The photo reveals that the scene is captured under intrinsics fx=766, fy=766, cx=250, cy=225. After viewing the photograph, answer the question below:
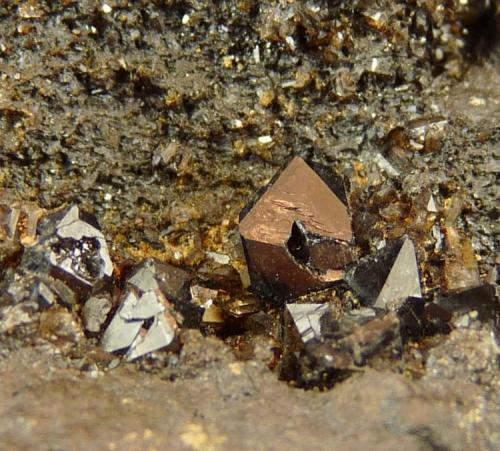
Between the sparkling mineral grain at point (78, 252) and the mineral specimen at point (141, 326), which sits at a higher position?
the sparkling mineral grain at point (78, 252)

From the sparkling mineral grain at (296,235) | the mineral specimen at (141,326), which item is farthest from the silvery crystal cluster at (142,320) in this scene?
the sparkling mineral grain at (296,235)

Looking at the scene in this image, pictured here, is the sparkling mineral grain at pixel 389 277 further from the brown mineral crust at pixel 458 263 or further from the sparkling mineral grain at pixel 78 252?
the sparkling mineral grain at pixel 78 252

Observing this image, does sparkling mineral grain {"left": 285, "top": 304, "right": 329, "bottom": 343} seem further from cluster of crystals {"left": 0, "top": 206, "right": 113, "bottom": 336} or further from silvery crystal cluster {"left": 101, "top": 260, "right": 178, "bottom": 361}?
cluster of crystals {"left": 0, "top": 206, "right": 113, "bottom": 336}

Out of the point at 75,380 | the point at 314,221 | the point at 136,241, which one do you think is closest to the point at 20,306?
the point at 75,380

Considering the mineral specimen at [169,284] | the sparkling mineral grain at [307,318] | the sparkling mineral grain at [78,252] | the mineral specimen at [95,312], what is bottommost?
the mineral specimen at [95,312]

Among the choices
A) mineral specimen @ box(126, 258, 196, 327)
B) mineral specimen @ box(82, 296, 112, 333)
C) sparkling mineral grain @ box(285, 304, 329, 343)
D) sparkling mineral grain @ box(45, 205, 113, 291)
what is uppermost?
sparkling mineral grain @ box(45, 205, 113, 291)

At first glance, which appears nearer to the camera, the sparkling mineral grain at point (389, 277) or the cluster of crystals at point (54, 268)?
the cluster of crystals at point (54, 268)

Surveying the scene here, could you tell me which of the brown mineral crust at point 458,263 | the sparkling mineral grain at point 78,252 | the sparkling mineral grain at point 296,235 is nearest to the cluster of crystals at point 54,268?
the sparkling mineral grain at point 78,252

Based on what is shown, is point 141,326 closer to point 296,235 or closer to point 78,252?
point 78,252

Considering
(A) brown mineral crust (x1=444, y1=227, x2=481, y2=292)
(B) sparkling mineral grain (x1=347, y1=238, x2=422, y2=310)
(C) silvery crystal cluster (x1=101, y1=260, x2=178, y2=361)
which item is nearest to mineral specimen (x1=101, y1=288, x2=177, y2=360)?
(C) silvery crystal cluster (x1=101, y1=260, x2=178, y2=361)
